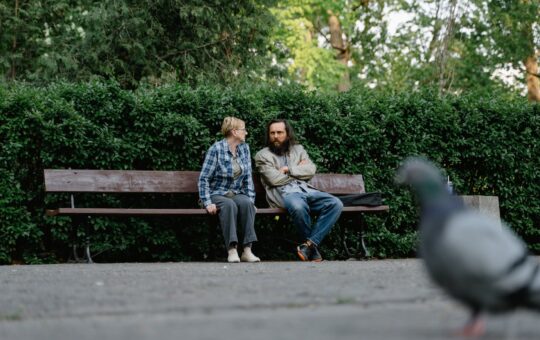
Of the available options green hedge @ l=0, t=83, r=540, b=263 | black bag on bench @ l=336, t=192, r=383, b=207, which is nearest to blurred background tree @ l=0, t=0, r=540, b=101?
green hedge @ l=0, t=83, r=540, b=263

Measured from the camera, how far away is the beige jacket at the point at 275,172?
10.6 meters

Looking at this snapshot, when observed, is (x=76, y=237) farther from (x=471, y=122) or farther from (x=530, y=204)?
(x=530, y=204)

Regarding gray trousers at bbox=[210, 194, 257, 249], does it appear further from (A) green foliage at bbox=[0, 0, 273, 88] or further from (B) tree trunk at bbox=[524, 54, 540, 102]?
(B) tree trunk at bbox=[524, 54, 540, 102]

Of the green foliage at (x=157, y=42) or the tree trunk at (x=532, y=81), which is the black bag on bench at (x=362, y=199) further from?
the tree trunk at (x=532, y=81)

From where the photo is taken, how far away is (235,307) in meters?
5.19

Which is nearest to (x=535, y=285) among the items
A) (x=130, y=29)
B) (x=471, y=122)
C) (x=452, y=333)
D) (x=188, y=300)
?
(x=452, y=333)

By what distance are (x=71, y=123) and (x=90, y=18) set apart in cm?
905

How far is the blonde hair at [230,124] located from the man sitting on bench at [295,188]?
56 centimetres

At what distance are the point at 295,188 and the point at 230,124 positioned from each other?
1170 millimetres

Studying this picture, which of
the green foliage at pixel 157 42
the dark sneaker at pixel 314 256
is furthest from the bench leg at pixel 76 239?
the green foliage at pixel 157 42

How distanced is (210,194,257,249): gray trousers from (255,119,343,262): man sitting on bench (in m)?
0.53

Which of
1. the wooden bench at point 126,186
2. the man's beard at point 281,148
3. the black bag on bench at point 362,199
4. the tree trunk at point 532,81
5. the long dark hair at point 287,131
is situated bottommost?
the black bag on bench at point 362,199

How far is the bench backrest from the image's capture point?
32.7 ft

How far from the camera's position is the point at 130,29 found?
744 inches
